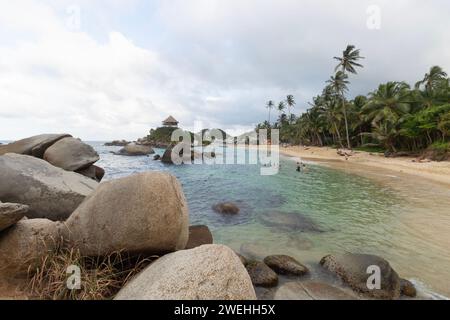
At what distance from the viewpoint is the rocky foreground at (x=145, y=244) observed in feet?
10.8

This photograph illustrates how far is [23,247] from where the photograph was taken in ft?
13.1

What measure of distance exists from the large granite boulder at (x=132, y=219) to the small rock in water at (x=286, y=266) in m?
3.10

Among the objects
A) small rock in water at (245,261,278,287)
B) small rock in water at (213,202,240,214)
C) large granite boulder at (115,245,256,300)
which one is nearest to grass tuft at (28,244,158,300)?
large granite boulder at (115,245,256,300)

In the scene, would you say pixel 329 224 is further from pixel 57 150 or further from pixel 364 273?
pixel 57 150

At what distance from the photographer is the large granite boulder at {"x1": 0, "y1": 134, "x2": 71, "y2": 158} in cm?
1145

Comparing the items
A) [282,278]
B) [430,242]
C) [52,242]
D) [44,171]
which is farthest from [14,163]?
[430,242]

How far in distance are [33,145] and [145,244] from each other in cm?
1068

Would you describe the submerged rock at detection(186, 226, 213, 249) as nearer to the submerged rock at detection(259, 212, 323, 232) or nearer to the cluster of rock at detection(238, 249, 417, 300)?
the cluster of rock at detection(238, 249, 417, 300)

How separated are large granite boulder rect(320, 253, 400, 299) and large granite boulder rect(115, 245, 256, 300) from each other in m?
3.85

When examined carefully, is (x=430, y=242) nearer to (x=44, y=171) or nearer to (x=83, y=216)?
(x=83, y=216)

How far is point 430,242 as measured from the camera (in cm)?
838

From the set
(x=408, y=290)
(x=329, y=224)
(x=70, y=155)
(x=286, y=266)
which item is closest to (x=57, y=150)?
(x=70, y=155)

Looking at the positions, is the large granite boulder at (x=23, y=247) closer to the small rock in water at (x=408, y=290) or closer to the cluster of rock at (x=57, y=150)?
the small rock in water at (x=408, y=290)

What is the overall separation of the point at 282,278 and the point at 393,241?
507cm
